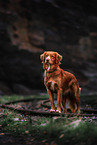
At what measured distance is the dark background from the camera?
19234 mm

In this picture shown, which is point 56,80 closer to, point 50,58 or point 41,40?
point 50,58

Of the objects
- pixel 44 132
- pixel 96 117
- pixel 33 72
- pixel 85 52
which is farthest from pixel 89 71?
→ pixel 44 132

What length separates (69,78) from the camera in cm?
577

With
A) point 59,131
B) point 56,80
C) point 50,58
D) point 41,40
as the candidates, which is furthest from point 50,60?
point 41,40

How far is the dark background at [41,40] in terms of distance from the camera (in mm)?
19234

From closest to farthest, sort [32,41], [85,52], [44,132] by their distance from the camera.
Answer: [44,132], [32,41], [85,52]

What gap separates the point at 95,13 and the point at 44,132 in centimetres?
2025

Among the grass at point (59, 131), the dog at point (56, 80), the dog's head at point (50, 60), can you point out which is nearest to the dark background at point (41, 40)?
the dog at point (56, 80)

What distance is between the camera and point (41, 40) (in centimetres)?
2038

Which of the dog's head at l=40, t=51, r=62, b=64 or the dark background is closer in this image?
the dog's head at l=40, t=51, r=62, b=64

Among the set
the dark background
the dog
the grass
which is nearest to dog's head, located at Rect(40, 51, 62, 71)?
the dog

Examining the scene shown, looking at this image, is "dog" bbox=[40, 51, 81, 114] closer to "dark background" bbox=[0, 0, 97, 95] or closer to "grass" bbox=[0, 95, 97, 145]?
"grass" bbox=[0, 95, 97, 145]

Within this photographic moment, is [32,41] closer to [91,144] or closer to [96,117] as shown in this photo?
[96,117]

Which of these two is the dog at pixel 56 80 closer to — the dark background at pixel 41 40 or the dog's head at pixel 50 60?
the dog's head at pixel 50 60
